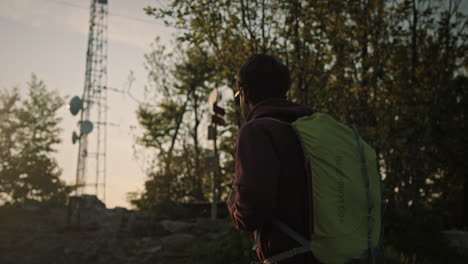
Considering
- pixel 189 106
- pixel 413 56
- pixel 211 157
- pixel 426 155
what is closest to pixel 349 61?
pixel 413 56

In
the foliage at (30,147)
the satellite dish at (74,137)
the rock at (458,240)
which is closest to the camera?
the rock at (458,240)

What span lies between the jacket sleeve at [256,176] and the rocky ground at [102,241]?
604 cm

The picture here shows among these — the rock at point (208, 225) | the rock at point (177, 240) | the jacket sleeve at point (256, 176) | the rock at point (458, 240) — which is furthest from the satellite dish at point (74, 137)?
the jacket sleeve at point (256, 176)

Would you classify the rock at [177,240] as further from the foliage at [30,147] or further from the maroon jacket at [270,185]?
the foliage at [30,147]

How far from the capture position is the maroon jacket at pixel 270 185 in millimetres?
1881

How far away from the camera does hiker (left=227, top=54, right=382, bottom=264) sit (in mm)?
1902

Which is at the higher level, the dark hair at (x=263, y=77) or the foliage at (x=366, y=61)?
the foliage at (x=366, y=61)

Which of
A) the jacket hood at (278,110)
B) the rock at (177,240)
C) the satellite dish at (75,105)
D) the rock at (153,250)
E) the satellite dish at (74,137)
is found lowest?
the rock at (153,250)

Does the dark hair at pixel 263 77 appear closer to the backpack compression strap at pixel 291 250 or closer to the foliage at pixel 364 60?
the backpack compression strap at pixel 291 250

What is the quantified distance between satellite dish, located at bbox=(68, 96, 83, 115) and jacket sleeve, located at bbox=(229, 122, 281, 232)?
12.6 meters

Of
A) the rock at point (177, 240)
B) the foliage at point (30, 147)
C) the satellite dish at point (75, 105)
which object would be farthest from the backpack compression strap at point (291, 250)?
the foliage at point (30, 147)

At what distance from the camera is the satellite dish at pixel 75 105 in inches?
535

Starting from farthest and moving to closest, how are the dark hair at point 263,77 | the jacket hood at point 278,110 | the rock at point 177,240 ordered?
the rock at point 177,240, the dark hair at point 263,77, the jacket hood at point 278,110

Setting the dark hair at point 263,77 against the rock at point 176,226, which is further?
the rock at point 176,226
